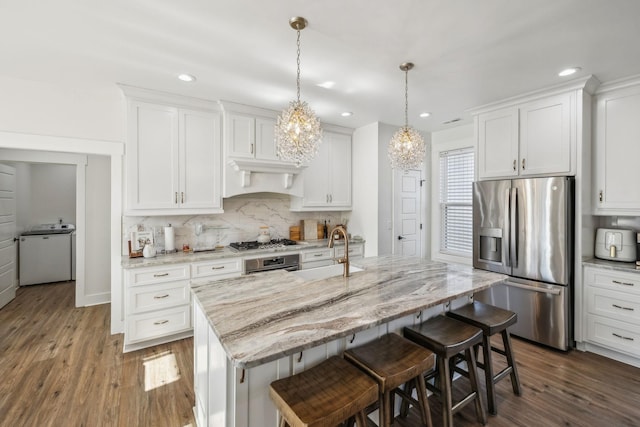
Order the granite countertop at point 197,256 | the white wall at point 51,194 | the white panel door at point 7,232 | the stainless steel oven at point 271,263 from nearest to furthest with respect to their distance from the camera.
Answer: the granite countertop at point 197,256
the stainless steel oven at point 271,263
the white panel door at point 7,232
the white wall at point 51,194

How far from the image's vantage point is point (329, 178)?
174 inches

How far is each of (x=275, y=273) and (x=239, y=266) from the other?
1.34 meters

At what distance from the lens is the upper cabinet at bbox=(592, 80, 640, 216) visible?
282cm

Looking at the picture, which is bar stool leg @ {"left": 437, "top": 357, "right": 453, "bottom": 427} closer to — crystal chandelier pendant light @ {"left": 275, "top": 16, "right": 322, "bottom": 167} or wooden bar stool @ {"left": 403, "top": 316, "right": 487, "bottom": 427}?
wooden bar stool @ {"left": 403, "top": 316, "right": 487, "bottom": 427}

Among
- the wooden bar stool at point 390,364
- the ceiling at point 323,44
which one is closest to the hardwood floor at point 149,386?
the wooden bar stool at point 390,364

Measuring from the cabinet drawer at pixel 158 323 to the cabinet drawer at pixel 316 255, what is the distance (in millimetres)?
1453

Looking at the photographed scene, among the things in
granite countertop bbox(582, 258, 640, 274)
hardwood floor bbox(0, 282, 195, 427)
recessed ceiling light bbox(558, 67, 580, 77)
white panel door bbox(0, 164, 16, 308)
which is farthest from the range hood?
granite countertop bbox(582, 258, 640, 274)

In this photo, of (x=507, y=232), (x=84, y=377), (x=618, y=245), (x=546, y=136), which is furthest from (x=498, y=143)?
(x=84, y=377)

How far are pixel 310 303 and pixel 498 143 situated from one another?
3167 millimetres

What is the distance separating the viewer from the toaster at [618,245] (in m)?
2.90

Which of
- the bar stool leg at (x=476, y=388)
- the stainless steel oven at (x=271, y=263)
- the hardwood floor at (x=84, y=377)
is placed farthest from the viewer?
the stainless steel oven at (x=271, y=263)

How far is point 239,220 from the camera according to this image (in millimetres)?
4027

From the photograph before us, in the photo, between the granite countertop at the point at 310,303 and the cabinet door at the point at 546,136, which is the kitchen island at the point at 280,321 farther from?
the cabinet door at the point at 546,136

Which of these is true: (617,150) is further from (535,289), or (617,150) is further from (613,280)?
(535,289)
